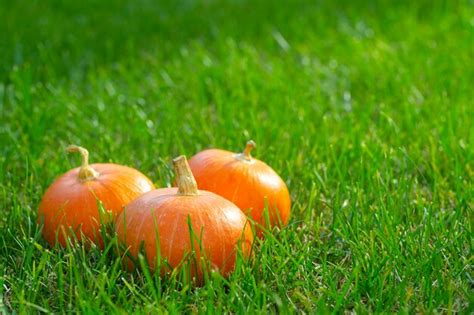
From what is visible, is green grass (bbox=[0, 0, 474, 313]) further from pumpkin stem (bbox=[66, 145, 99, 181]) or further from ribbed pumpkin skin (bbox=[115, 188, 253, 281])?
pumpkin stem (bbox=[66, 145, 99, 181])

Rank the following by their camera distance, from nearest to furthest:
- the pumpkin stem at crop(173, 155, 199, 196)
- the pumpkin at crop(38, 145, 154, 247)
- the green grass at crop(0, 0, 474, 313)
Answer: the green grass at crop(0, 0, 474, 313)
the pumpkin stem at crop(173, 155, 199, 196)
the pumpkin at crop(38, 145, 154, 247)

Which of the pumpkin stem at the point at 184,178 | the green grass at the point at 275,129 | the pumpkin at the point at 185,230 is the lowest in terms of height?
the green grass at the point at 275,129

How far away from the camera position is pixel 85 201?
242 cm

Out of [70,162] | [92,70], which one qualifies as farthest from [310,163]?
[92,70]

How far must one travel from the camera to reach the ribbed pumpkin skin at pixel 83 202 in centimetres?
241

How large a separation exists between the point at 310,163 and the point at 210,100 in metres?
1.26

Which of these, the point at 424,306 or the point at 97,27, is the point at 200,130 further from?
the point at 97,27

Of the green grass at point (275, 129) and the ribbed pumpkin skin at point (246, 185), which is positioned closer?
the green grass at point (275, 129)

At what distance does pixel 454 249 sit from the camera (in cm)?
229

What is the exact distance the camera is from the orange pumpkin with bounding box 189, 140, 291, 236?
2.51 meters

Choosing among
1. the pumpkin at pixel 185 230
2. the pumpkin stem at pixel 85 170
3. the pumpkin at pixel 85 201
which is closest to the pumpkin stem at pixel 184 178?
the pumpkin at pixel 185 230

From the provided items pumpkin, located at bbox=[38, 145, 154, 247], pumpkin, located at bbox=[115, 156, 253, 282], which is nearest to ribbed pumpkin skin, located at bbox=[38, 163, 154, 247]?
pumpkin, located at bbox=[38, 145, 154, 247]

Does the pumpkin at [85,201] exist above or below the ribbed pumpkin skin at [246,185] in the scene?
above

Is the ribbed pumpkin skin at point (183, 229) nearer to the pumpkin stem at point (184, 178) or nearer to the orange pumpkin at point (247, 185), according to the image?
the pumpkin stem at point (184, 178)
